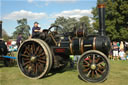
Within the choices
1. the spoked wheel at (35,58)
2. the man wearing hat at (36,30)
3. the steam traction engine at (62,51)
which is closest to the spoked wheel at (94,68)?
the steam traction engine at (62,51)

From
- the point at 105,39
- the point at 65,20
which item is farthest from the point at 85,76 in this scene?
the point at 65,20

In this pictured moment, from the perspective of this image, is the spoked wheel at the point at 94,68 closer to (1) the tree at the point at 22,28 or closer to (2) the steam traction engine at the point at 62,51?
(2) the steam traction engine at the point at 62,51

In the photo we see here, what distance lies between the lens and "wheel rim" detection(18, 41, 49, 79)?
5.20 m

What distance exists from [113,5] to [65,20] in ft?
105

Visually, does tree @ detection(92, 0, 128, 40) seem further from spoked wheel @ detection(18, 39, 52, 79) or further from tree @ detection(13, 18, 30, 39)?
tree @ detection(13, 18, 30, 39)

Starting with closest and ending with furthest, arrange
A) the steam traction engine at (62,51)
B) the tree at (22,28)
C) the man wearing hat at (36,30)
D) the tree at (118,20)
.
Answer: the steam traction engine at (62,51) → the man wearing hat at (36,30) → the tree at (118,20) → the tree at (22,28)

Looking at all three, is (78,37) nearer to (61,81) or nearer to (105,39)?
(105,39)

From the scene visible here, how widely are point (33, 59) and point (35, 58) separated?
0.25 feet

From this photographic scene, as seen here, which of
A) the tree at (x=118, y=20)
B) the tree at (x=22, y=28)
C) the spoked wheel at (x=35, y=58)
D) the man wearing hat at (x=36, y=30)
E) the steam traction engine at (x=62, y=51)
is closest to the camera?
the steam traction engine at (x=62, y=51)

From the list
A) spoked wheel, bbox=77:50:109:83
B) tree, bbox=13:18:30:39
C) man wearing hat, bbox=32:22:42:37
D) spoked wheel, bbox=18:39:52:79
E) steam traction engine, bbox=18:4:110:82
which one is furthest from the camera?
tree, bbox=13:18:30:39

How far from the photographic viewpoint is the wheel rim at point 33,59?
5199mm

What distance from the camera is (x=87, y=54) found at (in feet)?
15.7

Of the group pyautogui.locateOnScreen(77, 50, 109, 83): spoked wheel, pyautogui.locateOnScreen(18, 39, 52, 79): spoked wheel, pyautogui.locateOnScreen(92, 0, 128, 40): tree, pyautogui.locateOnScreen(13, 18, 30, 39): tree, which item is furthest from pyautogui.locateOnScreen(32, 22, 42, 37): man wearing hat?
pyautogui.locateOnScreen(13, 18, 30, 39): tree

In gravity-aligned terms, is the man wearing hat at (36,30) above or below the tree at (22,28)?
below
